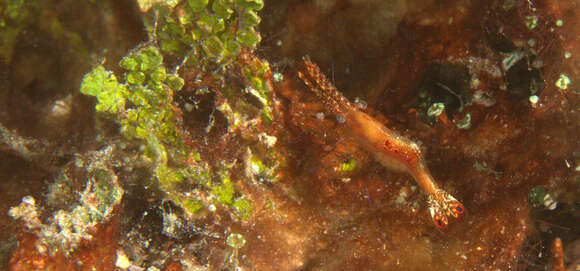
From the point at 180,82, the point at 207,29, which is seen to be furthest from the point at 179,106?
the point at 207,29

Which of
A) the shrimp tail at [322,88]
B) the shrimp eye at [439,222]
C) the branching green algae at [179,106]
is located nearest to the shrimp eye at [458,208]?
the shrimp eye at [439,222]

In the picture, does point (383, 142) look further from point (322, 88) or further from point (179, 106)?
point (179, 106)

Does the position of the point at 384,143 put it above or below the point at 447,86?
below

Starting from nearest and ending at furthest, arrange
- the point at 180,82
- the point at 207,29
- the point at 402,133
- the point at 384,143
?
1. the point at 207,29
2. the point at 180,82
3. the point at 384,143
4. the point at 402,133

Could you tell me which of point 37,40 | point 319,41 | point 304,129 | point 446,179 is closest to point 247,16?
point 319,41

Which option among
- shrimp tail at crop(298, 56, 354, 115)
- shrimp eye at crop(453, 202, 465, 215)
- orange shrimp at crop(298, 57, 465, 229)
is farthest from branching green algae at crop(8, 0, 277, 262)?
shrimp eye at crop(453, 202, 465, 215)

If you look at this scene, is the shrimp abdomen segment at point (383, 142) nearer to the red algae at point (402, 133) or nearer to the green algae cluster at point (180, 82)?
the red algae at point (402, 133)

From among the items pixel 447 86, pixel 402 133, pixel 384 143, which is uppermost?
pixel 447 86

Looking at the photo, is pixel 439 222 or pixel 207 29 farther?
pixel 439 222

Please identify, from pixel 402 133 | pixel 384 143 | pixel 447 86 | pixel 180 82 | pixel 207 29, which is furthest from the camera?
pixel 402 133
